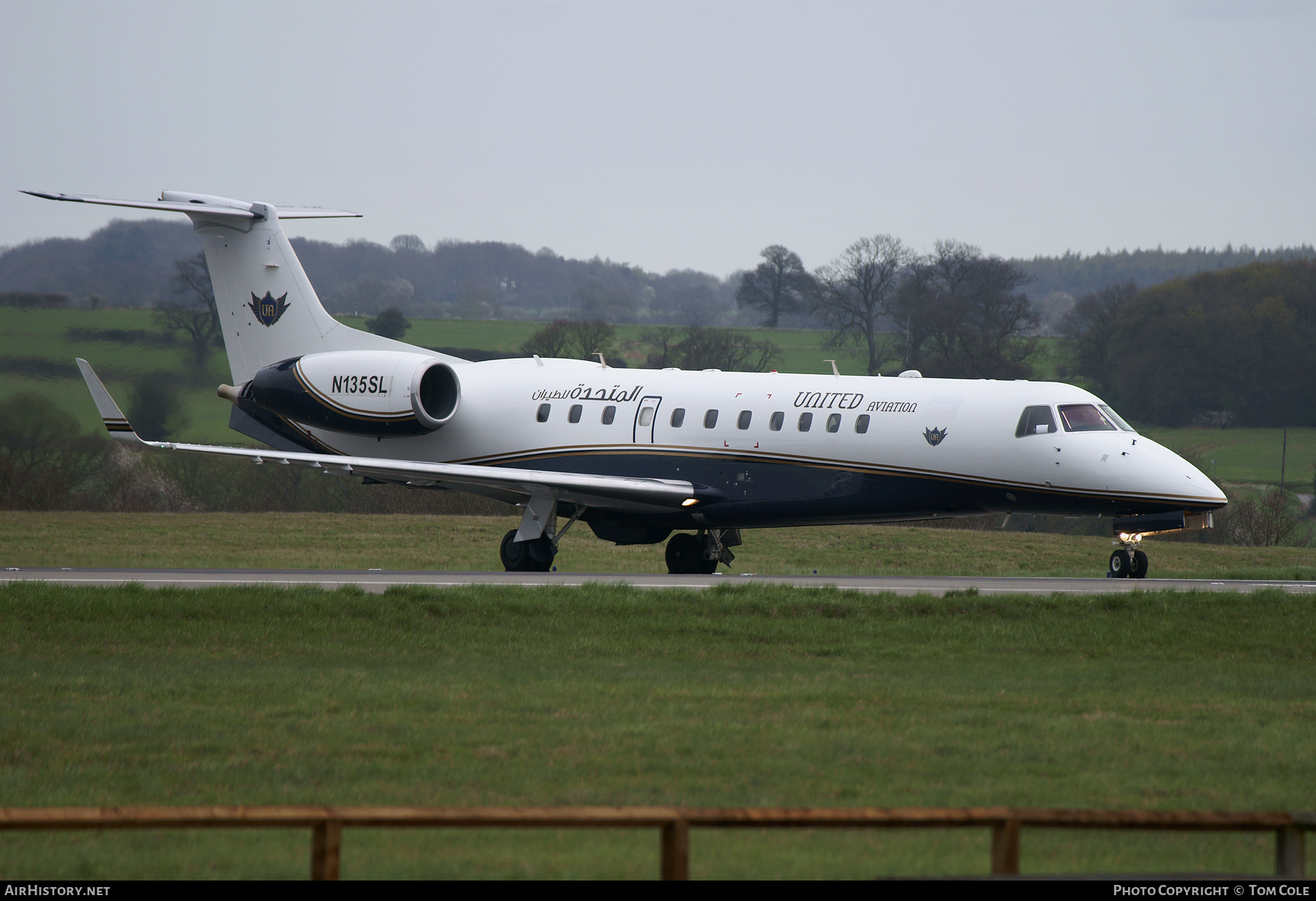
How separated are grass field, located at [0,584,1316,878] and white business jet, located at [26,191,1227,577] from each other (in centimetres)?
461

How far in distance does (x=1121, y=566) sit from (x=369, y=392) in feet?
52.6

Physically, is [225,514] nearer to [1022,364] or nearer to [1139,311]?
[1022,364]

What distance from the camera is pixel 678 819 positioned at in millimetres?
6938

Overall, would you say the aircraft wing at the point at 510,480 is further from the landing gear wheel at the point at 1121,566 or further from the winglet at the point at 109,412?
the landing gear wheel at the point at 1121,566

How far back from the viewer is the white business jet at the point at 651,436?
26.4m

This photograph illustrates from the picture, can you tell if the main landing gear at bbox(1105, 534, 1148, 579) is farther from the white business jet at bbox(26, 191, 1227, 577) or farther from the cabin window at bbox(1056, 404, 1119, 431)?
the cabin window at bbox(1056, 404, 1119, 431)

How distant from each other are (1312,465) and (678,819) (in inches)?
3351

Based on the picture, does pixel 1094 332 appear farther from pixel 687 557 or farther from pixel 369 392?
pixel 369 392

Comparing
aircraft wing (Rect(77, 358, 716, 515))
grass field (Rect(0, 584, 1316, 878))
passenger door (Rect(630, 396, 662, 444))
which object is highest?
passenger door (Rect(630, 396, 662, 444))

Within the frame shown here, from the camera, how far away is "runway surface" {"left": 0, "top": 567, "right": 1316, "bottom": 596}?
23.2 metres

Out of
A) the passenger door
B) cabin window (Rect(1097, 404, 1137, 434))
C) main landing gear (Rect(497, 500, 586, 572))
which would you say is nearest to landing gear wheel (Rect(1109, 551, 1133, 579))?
cabin window (Rect(1097, 404, 1137, 434))

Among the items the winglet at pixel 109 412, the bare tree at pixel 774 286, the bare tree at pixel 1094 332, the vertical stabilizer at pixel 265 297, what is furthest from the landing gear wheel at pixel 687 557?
the bare tree at pixel 774 286

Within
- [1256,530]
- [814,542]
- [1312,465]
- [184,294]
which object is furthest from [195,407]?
[1312,465]

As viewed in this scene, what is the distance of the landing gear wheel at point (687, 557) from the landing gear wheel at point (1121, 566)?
884cm
